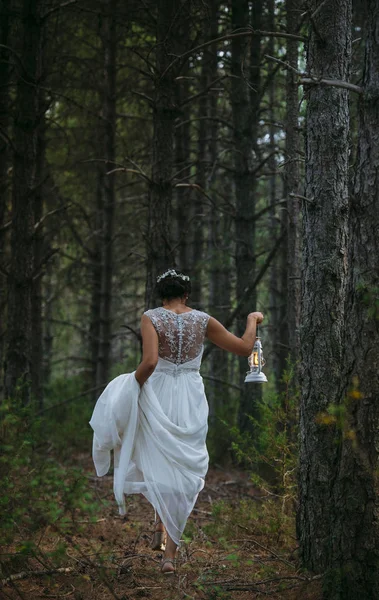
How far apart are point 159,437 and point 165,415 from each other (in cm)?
19

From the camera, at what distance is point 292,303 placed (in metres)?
8.72

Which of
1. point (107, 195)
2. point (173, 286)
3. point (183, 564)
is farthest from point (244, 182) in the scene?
point (183, 564)

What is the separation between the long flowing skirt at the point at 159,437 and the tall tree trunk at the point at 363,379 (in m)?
1.96

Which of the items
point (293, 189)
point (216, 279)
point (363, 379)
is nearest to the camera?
point (363, 379)

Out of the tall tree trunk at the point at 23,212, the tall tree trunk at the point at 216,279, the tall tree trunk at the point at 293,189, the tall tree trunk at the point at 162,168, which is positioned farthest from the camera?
the tall tree trunk at the point at 216,279

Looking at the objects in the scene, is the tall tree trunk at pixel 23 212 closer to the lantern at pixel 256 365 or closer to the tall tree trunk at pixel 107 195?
the tall tree trunk at pixel 107 195

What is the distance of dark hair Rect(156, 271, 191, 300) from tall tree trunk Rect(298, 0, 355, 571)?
53.5 inches

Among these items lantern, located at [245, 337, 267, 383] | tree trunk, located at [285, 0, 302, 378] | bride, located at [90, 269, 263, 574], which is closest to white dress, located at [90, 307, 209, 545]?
bride, located at [90, 269, 263, 574]

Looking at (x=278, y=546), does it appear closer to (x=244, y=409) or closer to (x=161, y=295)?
(x=161, y=295)

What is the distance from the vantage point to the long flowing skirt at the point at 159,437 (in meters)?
6.04

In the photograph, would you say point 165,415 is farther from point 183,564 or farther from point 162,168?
point 162,168

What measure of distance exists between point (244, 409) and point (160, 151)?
488cm

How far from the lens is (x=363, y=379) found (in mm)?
4195

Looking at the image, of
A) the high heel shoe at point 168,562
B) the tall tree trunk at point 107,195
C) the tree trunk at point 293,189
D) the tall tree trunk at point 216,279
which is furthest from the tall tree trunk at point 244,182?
the high heel shoe at point 168,562
